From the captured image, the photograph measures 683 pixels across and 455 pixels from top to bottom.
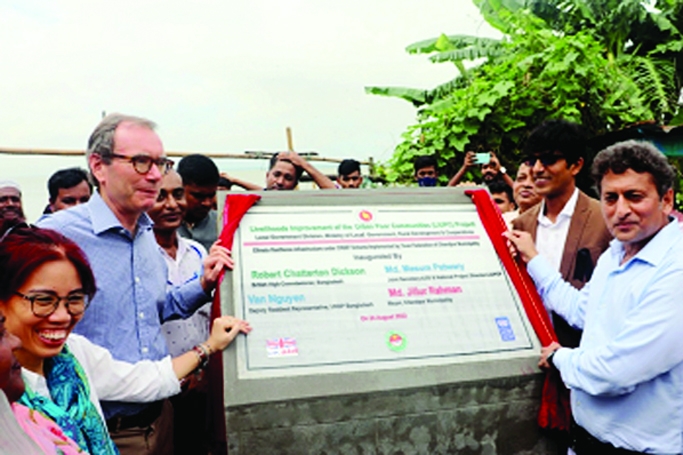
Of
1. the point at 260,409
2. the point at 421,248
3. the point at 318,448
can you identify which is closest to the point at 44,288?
the point at 260,409

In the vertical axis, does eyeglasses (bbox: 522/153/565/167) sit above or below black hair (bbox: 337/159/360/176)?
above

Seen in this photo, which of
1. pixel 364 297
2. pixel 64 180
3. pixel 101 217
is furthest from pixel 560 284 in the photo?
pixel 64 180

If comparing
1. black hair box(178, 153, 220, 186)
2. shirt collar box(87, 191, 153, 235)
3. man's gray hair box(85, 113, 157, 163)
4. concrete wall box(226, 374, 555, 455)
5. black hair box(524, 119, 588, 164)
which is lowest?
concrete wall box(226, 374, 555, 455)

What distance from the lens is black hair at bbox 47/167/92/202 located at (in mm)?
4211

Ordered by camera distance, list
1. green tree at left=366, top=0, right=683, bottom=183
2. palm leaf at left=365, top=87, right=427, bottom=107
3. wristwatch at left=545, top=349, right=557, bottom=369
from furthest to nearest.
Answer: palm leaf at left=365, top=87, right=427, bottom=107, green tree at left=366, top=0, right=683, bottom=183, wristwatch at left=545, top=349, right=557, bottom=369

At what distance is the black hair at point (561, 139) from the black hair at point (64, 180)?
10.7ft

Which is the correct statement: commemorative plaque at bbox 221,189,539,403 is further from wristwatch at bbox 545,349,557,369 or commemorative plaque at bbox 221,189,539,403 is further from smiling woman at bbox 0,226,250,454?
smiling woman at bbox 0,226,250,454

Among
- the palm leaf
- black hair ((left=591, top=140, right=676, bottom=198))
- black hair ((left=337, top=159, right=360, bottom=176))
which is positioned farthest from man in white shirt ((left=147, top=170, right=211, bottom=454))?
the palm leaf

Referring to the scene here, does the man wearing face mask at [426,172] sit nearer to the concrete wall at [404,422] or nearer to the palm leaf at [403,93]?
the concrete wall at [404,422]

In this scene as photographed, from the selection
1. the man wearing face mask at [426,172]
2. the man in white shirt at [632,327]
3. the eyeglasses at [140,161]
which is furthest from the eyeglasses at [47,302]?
the man wearing face mask at [426,172]

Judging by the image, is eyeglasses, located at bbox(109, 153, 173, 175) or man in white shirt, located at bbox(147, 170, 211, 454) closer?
eyeglasses, located at bbox(109, 153, 173, 175)

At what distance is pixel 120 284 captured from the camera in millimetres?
2219

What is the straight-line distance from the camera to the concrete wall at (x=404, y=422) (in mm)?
1966

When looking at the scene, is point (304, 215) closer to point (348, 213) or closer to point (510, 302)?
point (348, 213)
